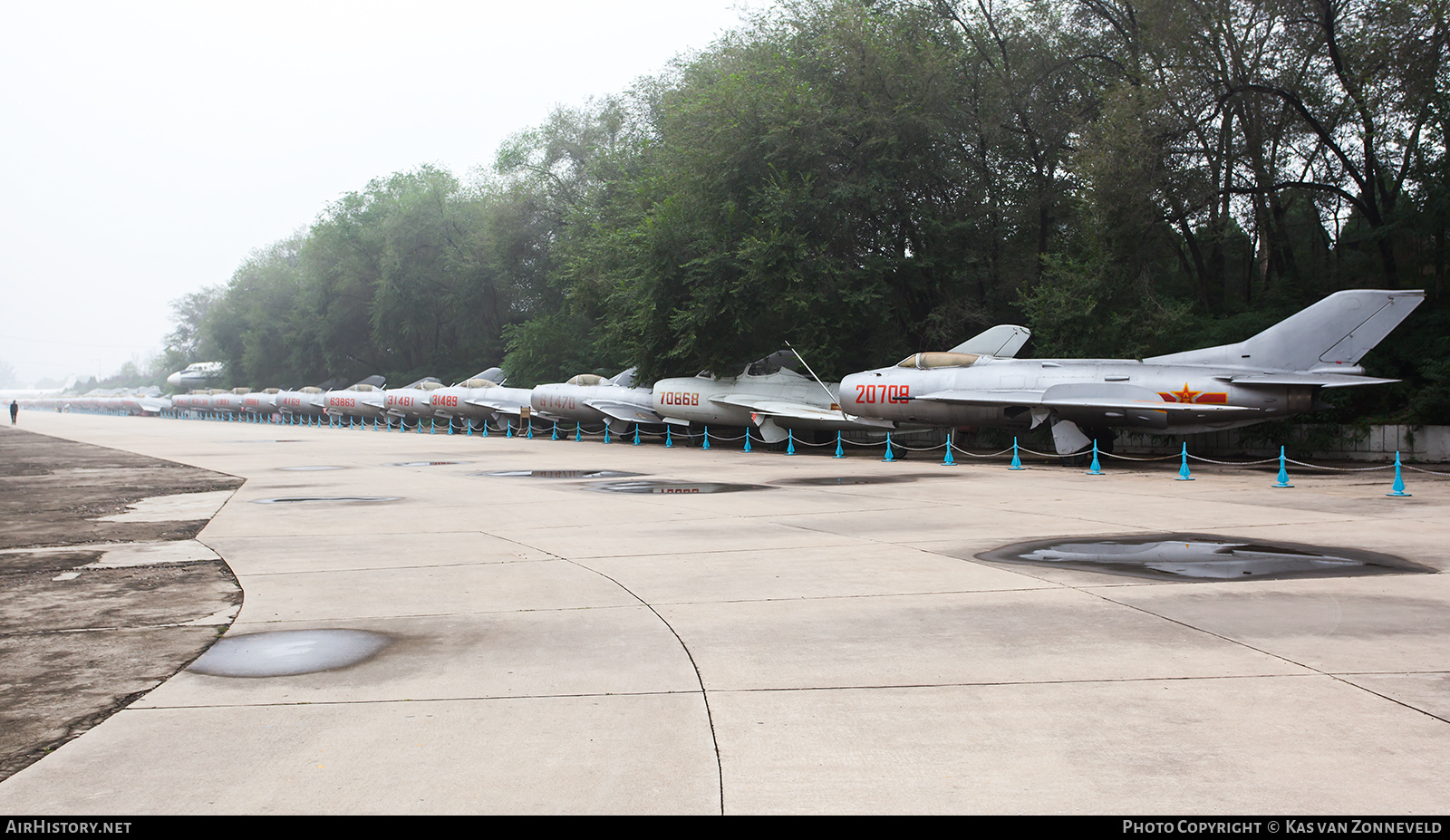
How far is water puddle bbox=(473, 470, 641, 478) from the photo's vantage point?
59.7 feet

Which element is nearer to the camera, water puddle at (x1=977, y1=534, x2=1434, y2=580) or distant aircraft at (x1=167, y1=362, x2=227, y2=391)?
water puddle at (x1=977, y1=534, x2=1434, y2=580)

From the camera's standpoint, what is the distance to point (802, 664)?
505 cm

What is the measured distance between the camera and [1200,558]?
824 centimetres

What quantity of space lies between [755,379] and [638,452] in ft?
13.0

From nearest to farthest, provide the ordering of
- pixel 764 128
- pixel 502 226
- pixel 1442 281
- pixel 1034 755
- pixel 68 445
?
pixel 1034 755, pixel 1442 281, pixel 764 128, pixel 68 445, pixel 502 226

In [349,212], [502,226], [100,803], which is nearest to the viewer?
[100,803]

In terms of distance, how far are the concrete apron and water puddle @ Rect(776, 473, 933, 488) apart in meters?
6.24

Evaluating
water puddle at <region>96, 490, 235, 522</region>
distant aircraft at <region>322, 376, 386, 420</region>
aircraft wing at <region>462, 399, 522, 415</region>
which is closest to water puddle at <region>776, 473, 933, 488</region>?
water puddle at <region>96, 490, 235, 522</region>

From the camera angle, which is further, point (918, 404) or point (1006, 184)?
point (1006, 184)

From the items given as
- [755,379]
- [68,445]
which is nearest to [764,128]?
[755,379]

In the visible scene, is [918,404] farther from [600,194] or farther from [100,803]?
[600,194]

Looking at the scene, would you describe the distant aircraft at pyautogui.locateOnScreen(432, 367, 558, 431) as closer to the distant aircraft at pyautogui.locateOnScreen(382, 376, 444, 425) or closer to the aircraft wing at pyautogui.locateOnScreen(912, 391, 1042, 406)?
the distant aircraft at pyautogui.locateOnScreen(382, 376, 444, 425)

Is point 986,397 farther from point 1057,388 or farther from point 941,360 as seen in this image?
point 941,360

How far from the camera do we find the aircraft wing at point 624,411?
31203 mm
